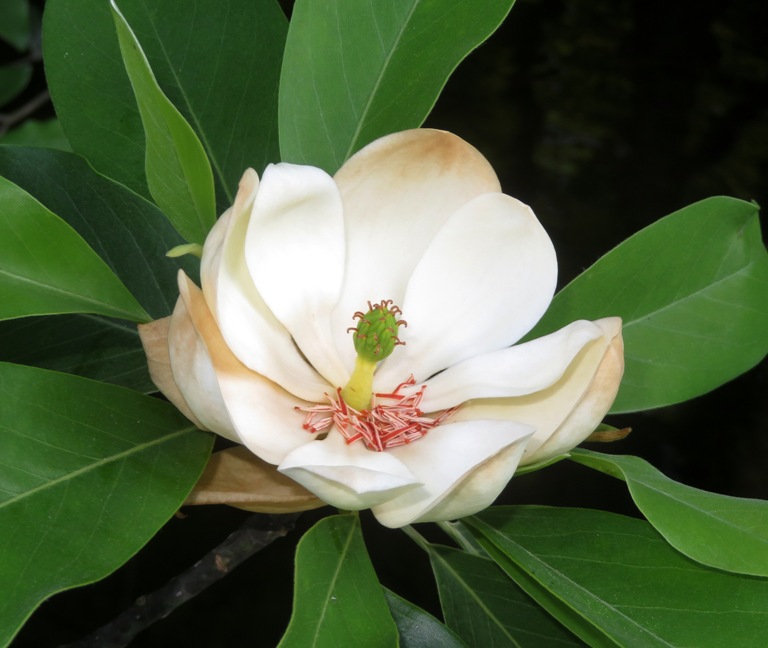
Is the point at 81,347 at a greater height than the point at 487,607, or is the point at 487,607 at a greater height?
the point at 81,347

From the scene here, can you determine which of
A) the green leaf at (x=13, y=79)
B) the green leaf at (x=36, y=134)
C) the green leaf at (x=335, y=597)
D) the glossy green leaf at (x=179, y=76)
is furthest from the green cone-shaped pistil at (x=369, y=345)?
the green leaf at (x=13, y=79)

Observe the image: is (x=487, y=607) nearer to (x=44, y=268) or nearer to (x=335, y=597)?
(x=335, y=597)

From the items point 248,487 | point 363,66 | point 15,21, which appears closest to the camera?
point 248,487

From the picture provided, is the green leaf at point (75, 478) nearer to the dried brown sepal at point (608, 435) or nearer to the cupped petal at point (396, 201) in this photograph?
the cupped petal at point (396, 201)

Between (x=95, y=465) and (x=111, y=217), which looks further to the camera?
(x=111, y=217)

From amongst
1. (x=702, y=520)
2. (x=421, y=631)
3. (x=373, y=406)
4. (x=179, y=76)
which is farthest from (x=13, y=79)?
(x=702, y=520)

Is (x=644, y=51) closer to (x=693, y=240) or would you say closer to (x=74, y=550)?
(x=693, y=240)
